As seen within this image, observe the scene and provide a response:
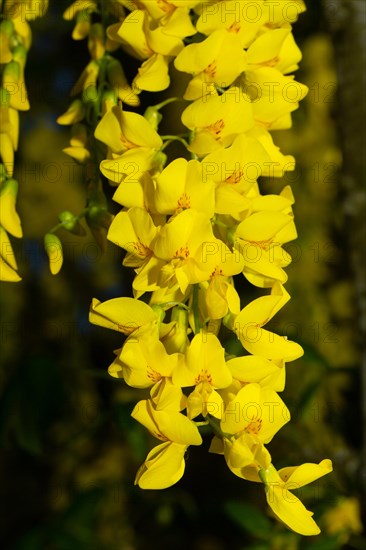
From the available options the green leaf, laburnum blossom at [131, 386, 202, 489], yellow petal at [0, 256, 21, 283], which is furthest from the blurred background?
laburnum blossom at [131, 386, 202, 489]

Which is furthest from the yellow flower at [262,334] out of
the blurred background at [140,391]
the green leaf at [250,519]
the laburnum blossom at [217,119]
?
the green leaf at [250,519]

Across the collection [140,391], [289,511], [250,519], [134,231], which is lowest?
[140,391]

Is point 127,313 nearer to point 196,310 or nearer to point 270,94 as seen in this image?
point 196,310

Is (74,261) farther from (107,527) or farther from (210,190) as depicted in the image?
(210,190)

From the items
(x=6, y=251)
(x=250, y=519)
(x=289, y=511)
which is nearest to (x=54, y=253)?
(x=6, y=251)

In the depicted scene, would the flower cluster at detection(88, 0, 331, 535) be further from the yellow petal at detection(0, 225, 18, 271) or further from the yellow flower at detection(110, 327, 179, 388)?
the yellow petal at detection(0, 225, 18, 271)

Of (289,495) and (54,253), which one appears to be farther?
(54,253)
